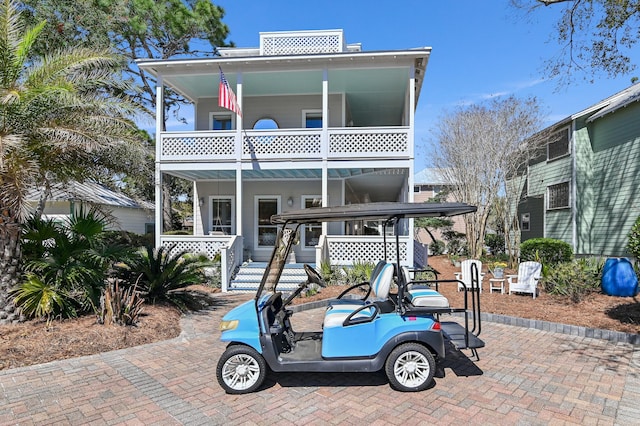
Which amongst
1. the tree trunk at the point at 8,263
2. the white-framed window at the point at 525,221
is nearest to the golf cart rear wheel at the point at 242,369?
the tree trunk at the point at 8,263

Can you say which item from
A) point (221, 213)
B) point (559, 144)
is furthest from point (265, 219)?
point (559, 144)

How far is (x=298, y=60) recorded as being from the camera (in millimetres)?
11625

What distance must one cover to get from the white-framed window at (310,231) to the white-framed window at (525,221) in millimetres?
12488

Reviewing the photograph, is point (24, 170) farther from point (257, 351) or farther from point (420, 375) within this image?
point (420, 375)

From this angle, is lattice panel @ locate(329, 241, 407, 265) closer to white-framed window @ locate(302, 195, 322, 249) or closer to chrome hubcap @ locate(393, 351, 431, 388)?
white-framed window @ locate(302, 195, 322, 249)

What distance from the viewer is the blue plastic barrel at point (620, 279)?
8391mm

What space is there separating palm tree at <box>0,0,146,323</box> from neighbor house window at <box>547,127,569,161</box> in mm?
17020

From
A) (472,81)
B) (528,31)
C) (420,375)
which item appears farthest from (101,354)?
(472,81)

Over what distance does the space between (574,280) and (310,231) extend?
8.32 meters

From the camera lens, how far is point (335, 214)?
4141 mm

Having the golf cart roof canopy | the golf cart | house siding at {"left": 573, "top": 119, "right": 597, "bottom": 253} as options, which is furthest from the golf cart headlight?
house siding at {"left": 573, "top": 119, "right": 597, "bottom": 253}

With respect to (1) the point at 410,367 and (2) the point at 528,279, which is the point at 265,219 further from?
(1) the point at 410,367

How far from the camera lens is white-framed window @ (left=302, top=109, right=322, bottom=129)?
46.0ft

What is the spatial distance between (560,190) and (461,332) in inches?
595
